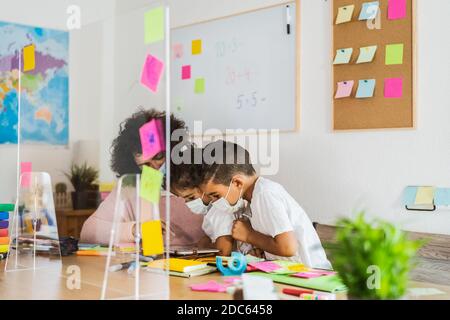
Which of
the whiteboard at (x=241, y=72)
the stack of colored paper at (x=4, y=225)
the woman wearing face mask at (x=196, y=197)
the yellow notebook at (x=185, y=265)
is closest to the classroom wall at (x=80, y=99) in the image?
the stack of colored paper at (x=4, y=225)

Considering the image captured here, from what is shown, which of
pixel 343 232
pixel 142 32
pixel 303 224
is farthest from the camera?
pixel 303 224

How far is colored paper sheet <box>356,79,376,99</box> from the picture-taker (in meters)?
2.52

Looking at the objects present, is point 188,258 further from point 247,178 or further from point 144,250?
A: point 247,178

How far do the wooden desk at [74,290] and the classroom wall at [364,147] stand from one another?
3.08 ft

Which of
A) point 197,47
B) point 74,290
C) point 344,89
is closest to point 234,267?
point 74,290

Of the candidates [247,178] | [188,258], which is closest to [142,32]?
[188,258]

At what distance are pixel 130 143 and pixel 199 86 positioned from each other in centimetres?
193

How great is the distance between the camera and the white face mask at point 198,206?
2.66m

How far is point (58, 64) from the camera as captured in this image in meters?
1.85

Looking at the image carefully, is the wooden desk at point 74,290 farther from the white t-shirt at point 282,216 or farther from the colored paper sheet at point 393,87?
the colored paper sheet at point 393,87

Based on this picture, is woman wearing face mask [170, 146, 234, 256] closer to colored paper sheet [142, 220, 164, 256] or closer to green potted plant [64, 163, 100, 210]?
green potted plant [64, 163, 100, 210]

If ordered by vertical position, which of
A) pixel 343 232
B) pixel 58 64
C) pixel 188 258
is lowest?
pixel 188 258

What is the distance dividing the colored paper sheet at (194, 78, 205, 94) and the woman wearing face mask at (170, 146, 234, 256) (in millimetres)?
593

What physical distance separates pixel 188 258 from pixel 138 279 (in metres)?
0.57
